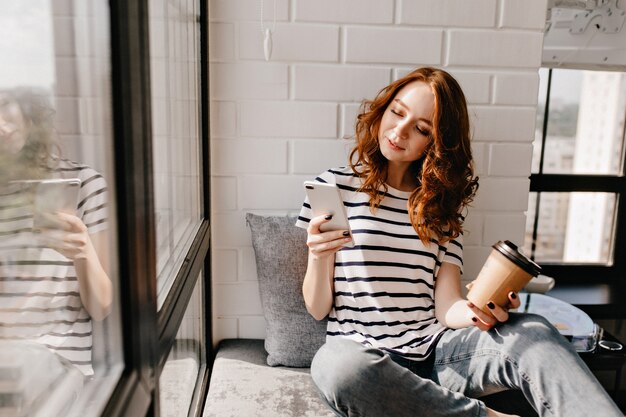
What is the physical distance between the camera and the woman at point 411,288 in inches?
45.4

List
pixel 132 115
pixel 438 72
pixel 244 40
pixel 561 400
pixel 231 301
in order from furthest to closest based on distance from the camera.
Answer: pixel 231 301
pixel 244 40
pixel 438 72
pixel 561 400
pixel 132 115

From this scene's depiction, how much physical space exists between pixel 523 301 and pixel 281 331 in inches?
29.7

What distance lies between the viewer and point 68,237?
0.55m

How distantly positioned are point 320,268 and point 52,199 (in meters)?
0.89

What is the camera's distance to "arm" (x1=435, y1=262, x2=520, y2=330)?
1184mm

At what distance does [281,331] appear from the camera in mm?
1503

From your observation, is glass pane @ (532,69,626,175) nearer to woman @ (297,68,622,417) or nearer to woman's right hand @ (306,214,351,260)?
woman @ (297,68,622,417)

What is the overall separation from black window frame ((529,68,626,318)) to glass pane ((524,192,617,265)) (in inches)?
0.7

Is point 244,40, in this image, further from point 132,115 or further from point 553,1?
point 553,1

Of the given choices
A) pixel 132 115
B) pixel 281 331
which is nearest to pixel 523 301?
pixel 281 331

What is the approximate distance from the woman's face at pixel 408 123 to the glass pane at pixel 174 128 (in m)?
0.47

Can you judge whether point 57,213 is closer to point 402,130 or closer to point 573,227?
point 402,130

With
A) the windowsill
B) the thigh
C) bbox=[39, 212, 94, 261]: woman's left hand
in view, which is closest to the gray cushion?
the thigh

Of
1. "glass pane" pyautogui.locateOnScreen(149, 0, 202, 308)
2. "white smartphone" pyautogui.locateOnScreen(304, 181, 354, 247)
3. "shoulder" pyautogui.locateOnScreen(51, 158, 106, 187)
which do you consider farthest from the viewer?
"white smartphone" pyautogui.locateOnScreen(304, 181, 354, 247)
